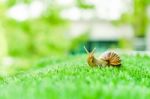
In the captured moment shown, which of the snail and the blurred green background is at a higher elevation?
the blurred green background

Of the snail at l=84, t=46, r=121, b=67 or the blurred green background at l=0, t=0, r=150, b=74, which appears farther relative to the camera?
the blurred green background at l=0, t=0, r=150, b=74

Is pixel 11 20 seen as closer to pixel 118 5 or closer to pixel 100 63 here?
pixel 118 5

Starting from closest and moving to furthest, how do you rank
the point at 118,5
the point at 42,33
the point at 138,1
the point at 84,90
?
the point at 84,90
the point at 138,1
the point at 42,33
the point at 118,5

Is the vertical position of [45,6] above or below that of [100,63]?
above

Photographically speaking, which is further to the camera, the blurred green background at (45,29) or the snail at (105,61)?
the blurred green background at (45,29)

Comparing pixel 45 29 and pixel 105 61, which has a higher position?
pixel 45 29

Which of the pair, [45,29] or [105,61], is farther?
[45,29]

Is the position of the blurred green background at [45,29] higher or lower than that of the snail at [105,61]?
higher

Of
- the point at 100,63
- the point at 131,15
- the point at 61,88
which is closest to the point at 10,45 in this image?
the point at 131,15
